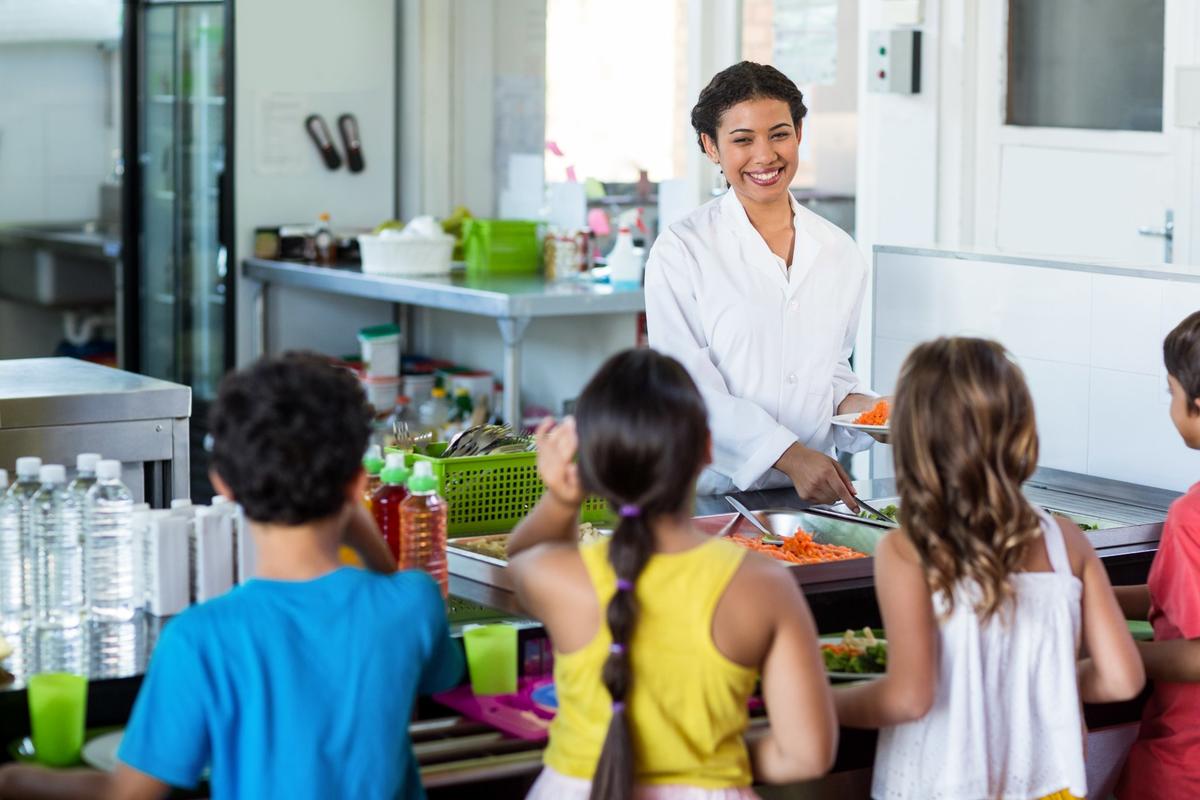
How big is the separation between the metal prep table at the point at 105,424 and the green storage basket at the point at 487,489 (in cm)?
82

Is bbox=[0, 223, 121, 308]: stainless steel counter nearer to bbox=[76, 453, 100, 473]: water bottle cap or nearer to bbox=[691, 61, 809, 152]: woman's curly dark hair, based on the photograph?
bbox=[691, 61, 809, 152]: woman's curly dark hair

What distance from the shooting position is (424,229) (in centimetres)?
556

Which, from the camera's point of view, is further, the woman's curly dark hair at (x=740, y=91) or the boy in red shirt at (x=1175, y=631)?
the woman's curly dark hair at (x=740, y=91)

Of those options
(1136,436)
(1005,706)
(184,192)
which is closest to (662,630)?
(1005,706)

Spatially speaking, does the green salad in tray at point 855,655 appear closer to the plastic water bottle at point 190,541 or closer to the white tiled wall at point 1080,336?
the plastic water bottle at point 190,541

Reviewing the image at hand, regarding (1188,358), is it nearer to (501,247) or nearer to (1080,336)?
(1080,336)

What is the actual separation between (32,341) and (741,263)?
13.9 feet

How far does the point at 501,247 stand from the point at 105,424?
2.59 meters

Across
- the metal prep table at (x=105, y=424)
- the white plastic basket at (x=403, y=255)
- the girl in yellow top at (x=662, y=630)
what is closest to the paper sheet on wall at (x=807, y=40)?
the white plastic basket at (x=403, y=255)

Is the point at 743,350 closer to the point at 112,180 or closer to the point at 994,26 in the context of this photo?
the point at 994,26

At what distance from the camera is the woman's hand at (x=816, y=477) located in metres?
2.70

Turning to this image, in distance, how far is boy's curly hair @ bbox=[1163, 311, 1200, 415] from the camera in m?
2.16

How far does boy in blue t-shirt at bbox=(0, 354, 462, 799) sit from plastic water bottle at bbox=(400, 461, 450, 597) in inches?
16.7

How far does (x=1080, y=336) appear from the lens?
3.11 metres
